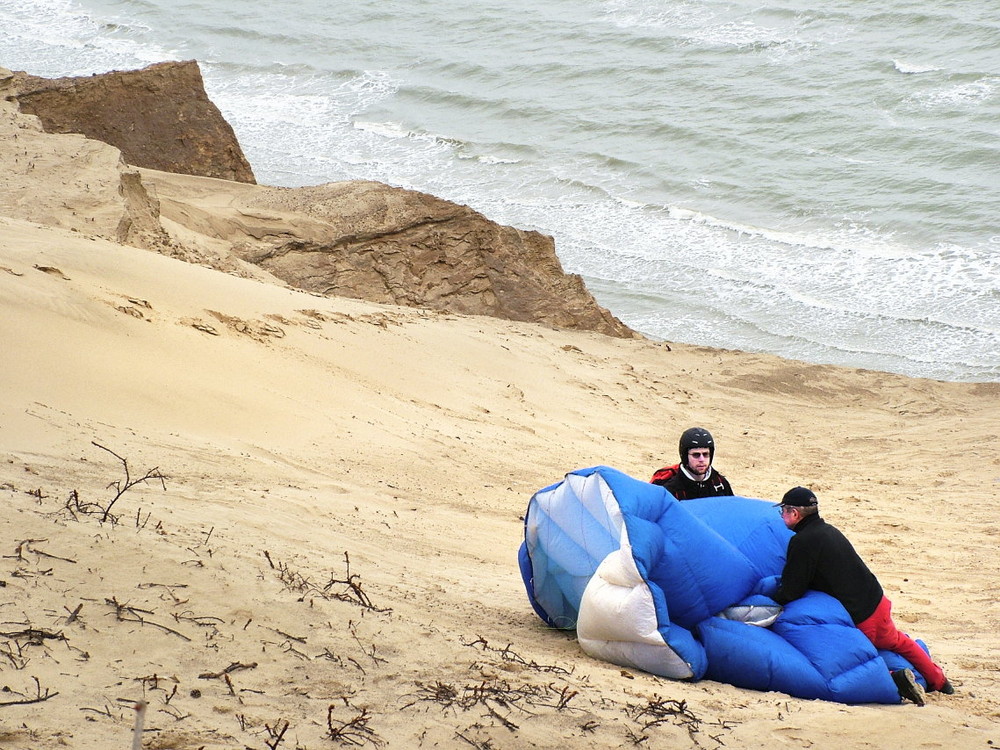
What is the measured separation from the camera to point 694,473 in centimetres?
595

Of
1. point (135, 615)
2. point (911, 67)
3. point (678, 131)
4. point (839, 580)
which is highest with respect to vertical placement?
point (911, 67)

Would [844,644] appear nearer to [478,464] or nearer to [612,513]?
[612,513]

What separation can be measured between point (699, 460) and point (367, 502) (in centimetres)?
215

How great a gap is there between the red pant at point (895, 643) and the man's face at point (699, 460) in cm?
118

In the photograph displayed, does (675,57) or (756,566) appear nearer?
(756,566)

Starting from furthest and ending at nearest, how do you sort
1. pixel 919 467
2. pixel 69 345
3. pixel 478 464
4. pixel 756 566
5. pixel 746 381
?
pixel 746 381 < pixel 919 467 < pixel 478 464 < pixel 69 345 < pixel 756 566

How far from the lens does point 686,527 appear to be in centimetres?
494

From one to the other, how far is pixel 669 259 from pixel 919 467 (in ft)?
30.2

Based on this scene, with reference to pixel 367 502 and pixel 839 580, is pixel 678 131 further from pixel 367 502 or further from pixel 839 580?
pixel 839 580

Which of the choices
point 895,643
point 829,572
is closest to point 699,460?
point 829,572

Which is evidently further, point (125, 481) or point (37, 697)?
point (125, 481)

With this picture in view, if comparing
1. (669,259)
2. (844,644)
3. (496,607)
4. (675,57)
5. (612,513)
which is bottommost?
(496,607)

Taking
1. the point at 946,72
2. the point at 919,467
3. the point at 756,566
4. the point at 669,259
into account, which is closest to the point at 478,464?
the point at 756,566

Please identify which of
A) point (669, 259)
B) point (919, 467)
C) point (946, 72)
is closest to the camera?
point (919, 467)
